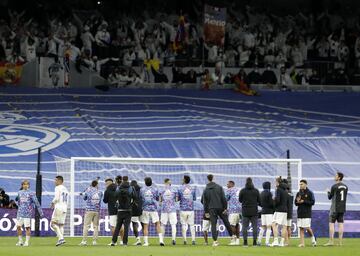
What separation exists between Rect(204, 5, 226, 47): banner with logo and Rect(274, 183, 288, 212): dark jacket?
1754 centimetres

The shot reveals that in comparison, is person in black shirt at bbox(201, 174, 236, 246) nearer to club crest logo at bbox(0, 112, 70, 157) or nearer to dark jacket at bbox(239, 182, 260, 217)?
dark jacket at bbox(239, 182, 260, 217)

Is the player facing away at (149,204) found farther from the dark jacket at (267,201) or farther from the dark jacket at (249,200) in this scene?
the dark jacket at (267,201)

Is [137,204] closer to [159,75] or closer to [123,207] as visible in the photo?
[123,207]

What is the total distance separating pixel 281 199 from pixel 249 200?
0.85 metres

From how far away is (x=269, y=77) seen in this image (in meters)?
47.9

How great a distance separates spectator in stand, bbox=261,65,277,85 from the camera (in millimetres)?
47844

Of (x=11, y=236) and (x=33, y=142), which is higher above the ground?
(x=33, y=142)

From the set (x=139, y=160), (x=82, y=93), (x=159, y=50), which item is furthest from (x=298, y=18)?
(x=139, y=160)

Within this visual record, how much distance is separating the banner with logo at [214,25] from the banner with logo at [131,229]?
13240mm

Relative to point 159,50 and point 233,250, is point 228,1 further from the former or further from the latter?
point 233,250

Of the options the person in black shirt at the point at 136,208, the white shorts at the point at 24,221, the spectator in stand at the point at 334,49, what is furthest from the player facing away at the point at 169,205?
the spectator in stand at the point at 334,49

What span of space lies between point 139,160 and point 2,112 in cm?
948

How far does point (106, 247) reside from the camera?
29734 mm

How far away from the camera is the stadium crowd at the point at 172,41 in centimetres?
4650
